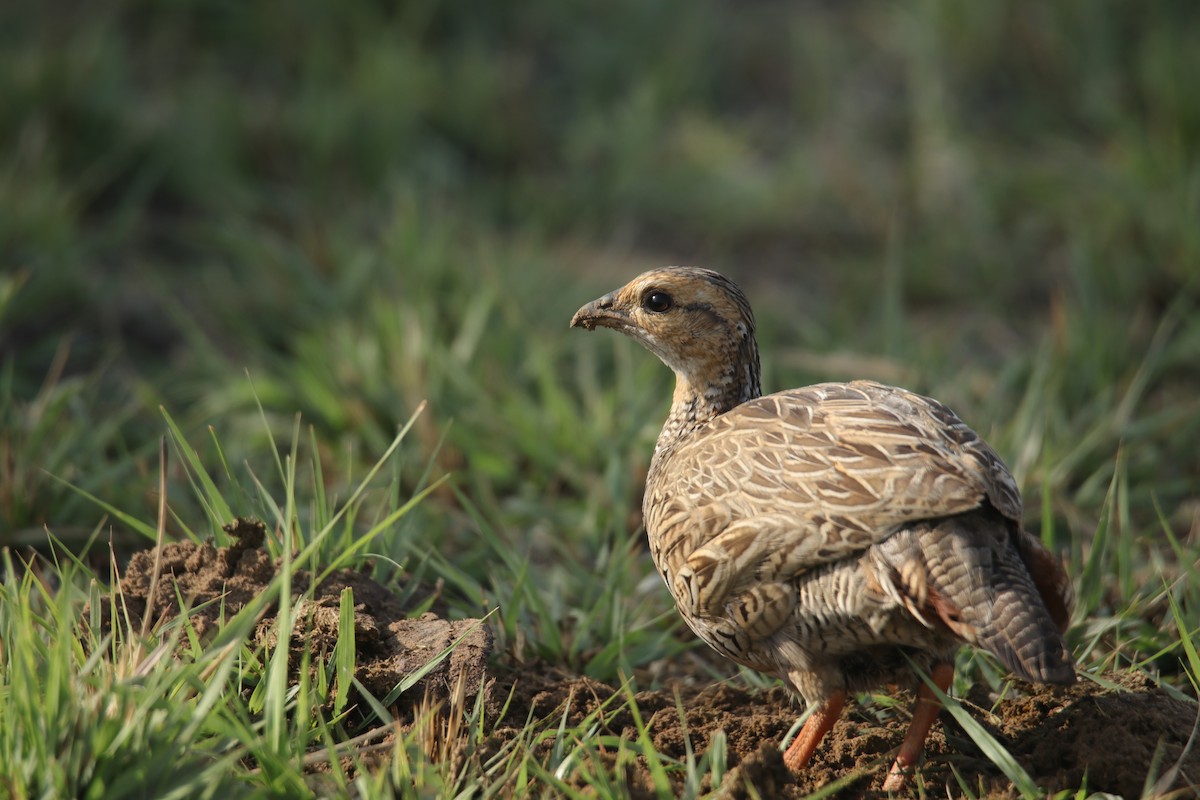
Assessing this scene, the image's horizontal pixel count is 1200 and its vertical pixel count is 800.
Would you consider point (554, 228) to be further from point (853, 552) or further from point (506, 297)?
point (853, 552)

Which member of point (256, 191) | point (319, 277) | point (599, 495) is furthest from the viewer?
point (256, 191)

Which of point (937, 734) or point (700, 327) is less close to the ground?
point (700, 327)

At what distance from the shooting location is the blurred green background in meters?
5.04

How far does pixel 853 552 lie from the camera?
301 centimetres

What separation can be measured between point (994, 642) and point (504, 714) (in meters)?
1.22

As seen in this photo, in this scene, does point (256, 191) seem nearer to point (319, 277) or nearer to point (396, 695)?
point (319, 277)

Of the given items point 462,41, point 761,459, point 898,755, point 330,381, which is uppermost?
point 462,41

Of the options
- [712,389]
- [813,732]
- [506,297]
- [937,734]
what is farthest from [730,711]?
[506,297]

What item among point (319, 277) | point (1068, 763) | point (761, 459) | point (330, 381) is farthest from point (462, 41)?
point (1068, 763)

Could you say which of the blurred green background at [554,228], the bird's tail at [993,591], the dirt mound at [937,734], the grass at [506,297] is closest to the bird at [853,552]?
the bird's tail at [993,591]

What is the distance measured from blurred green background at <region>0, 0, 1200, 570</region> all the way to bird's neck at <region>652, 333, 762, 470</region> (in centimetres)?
59

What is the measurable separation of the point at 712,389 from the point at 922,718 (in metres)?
1.20

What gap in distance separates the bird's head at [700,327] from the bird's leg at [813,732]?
1.06 meters

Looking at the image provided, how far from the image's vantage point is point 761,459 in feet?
10.9
